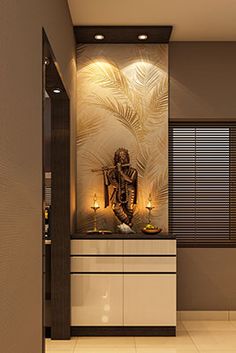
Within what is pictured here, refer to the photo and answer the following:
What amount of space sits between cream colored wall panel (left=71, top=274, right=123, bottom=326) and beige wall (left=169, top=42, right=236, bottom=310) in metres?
0.96

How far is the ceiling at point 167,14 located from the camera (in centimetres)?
439

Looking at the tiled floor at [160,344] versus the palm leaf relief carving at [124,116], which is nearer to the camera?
the tiled floor at [160,344]

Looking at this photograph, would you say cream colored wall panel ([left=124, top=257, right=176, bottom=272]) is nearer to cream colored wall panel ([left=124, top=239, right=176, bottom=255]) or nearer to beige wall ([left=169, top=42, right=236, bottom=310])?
cream colored wall panel ([left=124, top=239, right=176, bottom=255])

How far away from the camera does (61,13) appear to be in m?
3.85

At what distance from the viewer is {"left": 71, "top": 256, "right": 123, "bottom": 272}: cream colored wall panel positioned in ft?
15.6

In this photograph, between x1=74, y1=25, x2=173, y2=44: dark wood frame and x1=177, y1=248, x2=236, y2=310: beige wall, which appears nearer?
x1=74, y1=25, x2=173, y2=44: dark wood frame

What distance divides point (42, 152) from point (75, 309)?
97.1 inches

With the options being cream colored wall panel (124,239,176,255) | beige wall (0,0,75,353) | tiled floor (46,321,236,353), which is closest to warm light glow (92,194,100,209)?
cream colored wall panel (124,239,176,255)

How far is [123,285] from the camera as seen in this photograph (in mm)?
4773

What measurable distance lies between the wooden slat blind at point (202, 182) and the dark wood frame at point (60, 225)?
135cm

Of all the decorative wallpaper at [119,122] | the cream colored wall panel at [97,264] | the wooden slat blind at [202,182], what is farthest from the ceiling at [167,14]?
the cream colored wall panel at [97,264]

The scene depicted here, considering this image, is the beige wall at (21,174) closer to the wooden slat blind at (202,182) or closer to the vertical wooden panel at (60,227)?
the vertical wooden panel at (60,227)

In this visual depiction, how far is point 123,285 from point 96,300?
Answer: 29 cm

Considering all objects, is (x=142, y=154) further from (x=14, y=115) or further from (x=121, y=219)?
(x=14, y=115)
